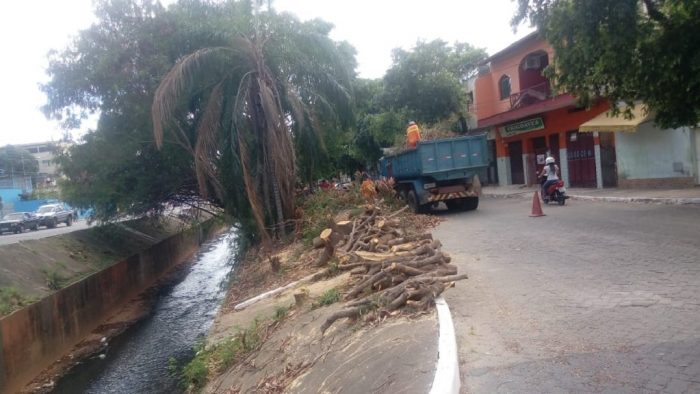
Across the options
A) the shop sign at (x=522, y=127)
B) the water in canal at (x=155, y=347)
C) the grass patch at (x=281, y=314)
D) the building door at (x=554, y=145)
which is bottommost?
the water in canal at (x=155, y=347)

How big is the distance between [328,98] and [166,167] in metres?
6.16

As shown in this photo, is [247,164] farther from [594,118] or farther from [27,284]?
[594,118]

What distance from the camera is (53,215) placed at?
40.1 m

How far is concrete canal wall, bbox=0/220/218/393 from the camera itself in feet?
36.3

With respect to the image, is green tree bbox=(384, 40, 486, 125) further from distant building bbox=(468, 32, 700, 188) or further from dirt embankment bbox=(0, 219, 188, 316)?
dirt embankment bbox=(0, 219, 188, 316)

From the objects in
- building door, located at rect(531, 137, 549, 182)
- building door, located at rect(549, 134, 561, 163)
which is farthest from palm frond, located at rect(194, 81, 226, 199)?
building door, located at rect(531, 137, 549, 182)

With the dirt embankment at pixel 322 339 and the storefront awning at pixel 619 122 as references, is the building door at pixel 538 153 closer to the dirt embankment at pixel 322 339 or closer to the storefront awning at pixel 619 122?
the storefront awning at pixel 619 122

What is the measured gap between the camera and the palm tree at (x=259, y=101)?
1546 cm

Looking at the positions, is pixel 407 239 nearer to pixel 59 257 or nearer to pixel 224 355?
pixel 224 355

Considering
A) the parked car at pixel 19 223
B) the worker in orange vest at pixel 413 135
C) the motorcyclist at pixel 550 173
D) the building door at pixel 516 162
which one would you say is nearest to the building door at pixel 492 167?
the building door at pixel 516 162

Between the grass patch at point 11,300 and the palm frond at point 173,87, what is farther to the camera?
the palm frond at point 173,87

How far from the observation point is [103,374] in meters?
12.0

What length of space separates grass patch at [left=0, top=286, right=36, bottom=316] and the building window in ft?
78.1

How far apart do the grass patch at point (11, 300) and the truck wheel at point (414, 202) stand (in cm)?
1090
